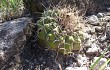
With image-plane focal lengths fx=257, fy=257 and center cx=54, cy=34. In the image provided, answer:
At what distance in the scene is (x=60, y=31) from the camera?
2412 mm

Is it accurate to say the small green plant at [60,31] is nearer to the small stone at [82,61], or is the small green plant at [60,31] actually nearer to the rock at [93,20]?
the small stone at [82,61]

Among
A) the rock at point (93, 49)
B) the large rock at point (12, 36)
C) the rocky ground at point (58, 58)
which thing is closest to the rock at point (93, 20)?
the rocky ground at point (58, 58)

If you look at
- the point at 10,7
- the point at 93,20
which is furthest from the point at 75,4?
the point at 10,7

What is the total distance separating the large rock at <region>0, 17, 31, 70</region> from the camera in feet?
7.63

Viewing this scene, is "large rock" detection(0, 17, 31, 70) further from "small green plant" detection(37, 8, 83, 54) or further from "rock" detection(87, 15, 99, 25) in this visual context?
"rock" detection(87, 15, 99, 25)

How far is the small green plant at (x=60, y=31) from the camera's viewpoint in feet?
7.73

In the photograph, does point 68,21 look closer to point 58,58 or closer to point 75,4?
point 58,58

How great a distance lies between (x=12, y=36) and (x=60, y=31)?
458 mm

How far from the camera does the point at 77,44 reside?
242cm

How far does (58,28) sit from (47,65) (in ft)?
1.24

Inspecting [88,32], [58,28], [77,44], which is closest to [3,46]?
[58,28]

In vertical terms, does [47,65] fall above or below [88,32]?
below

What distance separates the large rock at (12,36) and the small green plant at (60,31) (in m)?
0.16

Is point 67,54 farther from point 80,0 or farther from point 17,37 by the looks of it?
point 80,0
